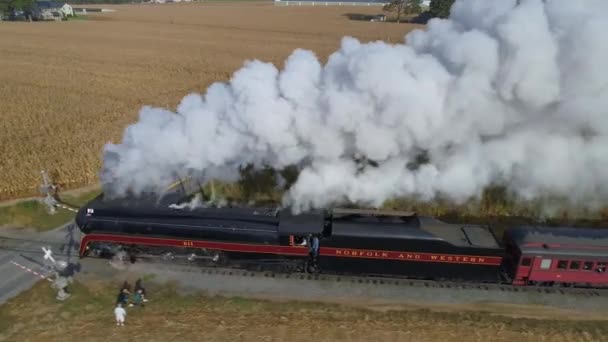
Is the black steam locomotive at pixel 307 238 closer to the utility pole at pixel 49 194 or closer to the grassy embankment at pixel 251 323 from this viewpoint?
the grassy embankment at pixel 251 323

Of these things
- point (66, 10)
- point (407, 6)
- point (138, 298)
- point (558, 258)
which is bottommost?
point (138, 298)

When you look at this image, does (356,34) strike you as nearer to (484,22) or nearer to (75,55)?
(75,55)

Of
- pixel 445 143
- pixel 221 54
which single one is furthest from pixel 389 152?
pixel 221 54

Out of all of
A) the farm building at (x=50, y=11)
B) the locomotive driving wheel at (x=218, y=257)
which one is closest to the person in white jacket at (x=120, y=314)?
the locomotive driving wheel at (x=218, y=257)

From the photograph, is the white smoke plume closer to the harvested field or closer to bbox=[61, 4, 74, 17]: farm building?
the harvested field

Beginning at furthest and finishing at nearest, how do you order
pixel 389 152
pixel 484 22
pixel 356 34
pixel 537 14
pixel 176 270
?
1. pixel 356 34
2. pixel 176 270
3. pixel 389 152
4. pixel 484 22
5. pixel 537 14

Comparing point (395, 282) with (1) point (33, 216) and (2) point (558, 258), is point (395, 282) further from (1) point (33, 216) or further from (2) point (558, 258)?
(1) point (33, 216)

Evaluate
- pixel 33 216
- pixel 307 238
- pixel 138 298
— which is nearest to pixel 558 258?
pixel 307 238

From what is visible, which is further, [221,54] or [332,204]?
[221,54]
